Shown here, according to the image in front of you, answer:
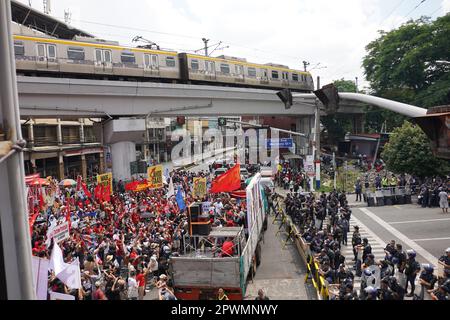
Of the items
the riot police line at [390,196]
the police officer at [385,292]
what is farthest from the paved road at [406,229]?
the police officer at [385,292]

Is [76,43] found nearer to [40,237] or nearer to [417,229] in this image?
[40,237]

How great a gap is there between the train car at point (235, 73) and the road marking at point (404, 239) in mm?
16919

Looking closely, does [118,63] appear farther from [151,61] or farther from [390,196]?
[390,196]

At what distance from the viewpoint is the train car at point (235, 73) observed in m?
31.0

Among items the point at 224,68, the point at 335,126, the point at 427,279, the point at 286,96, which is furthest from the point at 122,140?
the point at 335,126

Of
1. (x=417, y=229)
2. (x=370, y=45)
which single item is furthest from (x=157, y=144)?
(x=417, y=229)

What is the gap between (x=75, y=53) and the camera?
83.4ft

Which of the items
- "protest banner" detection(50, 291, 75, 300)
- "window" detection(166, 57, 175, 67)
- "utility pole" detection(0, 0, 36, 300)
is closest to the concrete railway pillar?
"window" detection(166, 57, 175, 67)

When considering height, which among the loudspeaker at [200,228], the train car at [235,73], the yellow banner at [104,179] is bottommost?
the loudspeaker at [200,228]

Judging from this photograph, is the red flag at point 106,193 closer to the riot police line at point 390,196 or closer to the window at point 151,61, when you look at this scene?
the window at point 151,61

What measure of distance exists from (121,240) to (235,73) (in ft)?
78.1

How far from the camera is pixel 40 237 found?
561 inches
